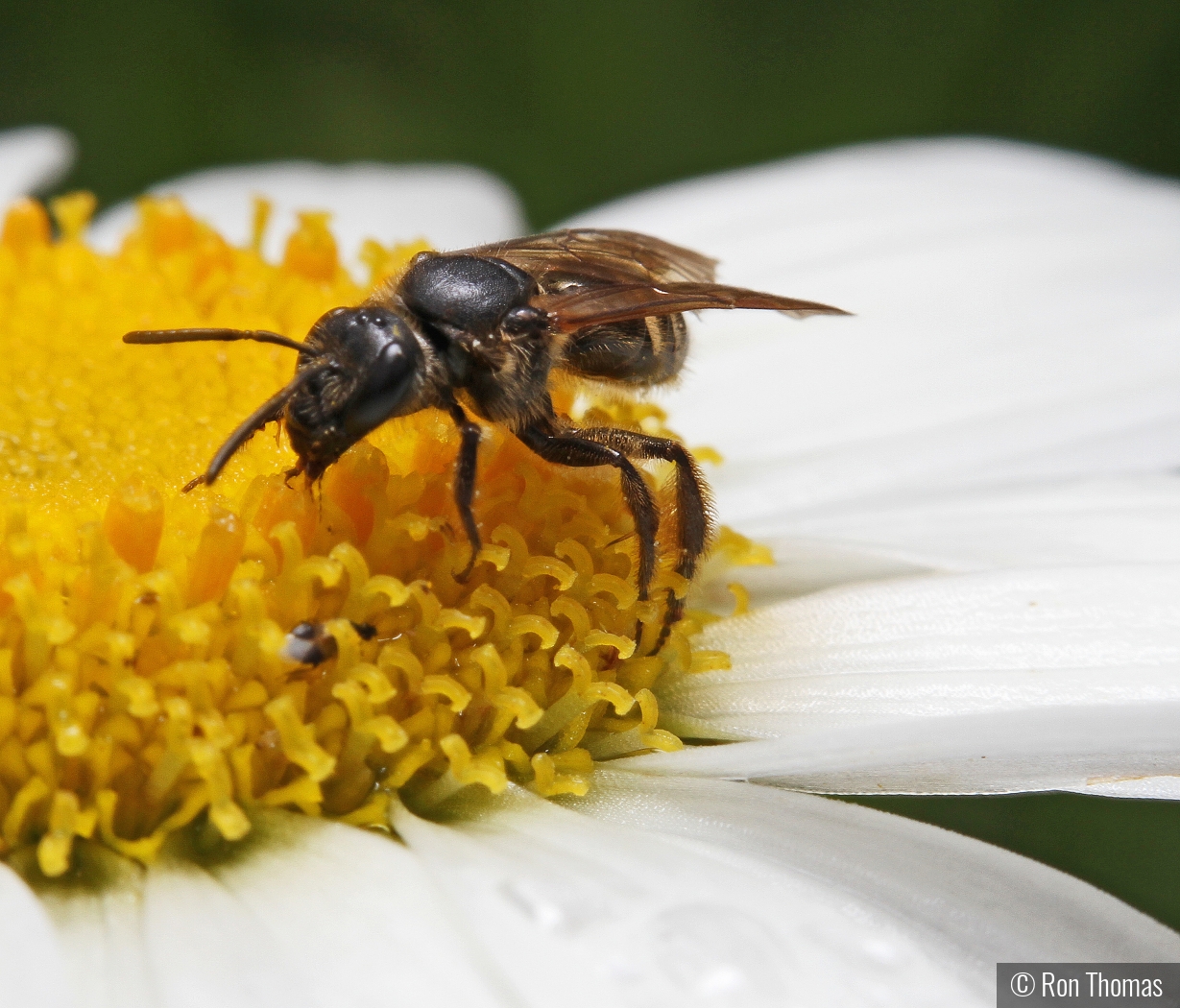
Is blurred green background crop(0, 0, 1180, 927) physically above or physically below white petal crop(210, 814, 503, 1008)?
above

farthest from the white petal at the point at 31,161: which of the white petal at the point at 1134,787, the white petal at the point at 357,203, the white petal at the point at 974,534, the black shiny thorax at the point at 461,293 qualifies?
the white petal at the point at 1134,787

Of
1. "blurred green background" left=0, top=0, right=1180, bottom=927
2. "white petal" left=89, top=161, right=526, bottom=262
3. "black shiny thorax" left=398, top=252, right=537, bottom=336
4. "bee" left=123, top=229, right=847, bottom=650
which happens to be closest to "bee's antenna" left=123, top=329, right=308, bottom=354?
"bee" left=123, top=229, right=847, bottom=650

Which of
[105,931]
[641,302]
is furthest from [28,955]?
[641,302]

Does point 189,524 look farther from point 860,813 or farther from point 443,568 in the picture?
point 860,813

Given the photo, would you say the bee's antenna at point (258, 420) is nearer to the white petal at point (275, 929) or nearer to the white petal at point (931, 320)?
the white petal at point (275, 929)

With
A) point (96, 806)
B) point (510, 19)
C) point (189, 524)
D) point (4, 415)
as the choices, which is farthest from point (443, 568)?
point (510, 19)

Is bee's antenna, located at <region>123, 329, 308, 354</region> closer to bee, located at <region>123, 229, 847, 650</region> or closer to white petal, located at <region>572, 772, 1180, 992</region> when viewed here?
bee, located at <region>123, 229, 847, 650</region>

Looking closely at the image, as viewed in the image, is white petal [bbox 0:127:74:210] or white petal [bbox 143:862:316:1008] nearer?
white petal [bbox 143:862:316:1008]

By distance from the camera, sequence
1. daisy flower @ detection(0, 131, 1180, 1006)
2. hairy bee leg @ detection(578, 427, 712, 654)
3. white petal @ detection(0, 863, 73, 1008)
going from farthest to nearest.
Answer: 1. hairy bee leg @ detection(578, 427, 712, 654)
2. daisy flower @ detection(0, 131, 1180, 1006)
3. white petal @ detection(0, 863, 73, 1008)
